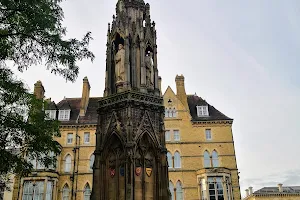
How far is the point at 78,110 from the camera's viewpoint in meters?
38.2

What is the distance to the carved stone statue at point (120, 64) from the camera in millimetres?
11088

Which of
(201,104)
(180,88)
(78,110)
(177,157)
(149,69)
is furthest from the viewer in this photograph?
(78,110)

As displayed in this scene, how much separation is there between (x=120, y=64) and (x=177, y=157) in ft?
80.3

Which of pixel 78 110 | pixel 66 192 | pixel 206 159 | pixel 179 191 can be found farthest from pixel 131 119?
pixel 78 110

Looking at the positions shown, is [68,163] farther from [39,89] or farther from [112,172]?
[112,172]

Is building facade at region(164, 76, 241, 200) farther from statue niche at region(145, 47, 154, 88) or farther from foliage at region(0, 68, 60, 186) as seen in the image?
statue niche at region(145, 47, 154, 88)

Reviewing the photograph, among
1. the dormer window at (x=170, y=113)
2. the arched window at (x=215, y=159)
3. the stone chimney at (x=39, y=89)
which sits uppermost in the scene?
the stone chimney at (x=39, y=89)

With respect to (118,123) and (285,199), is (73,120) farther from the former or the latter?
(285,199)

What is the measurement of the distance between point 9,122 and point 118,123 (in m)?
3.43

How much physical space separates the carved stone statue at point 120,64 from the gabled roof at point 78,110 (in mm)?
24668

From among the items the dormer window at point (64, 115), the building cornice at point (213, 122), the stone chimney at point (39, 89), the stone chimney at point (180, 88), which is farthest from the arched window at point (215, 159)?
the stone chimney at point (39, 89)

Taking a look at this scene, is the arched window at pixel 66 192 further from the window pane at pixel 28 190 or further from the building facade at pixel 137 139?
the window pane at pixel 28 190

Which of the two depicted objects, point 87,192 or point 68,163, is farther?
point 68,163

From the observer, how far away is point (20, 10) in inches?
374
